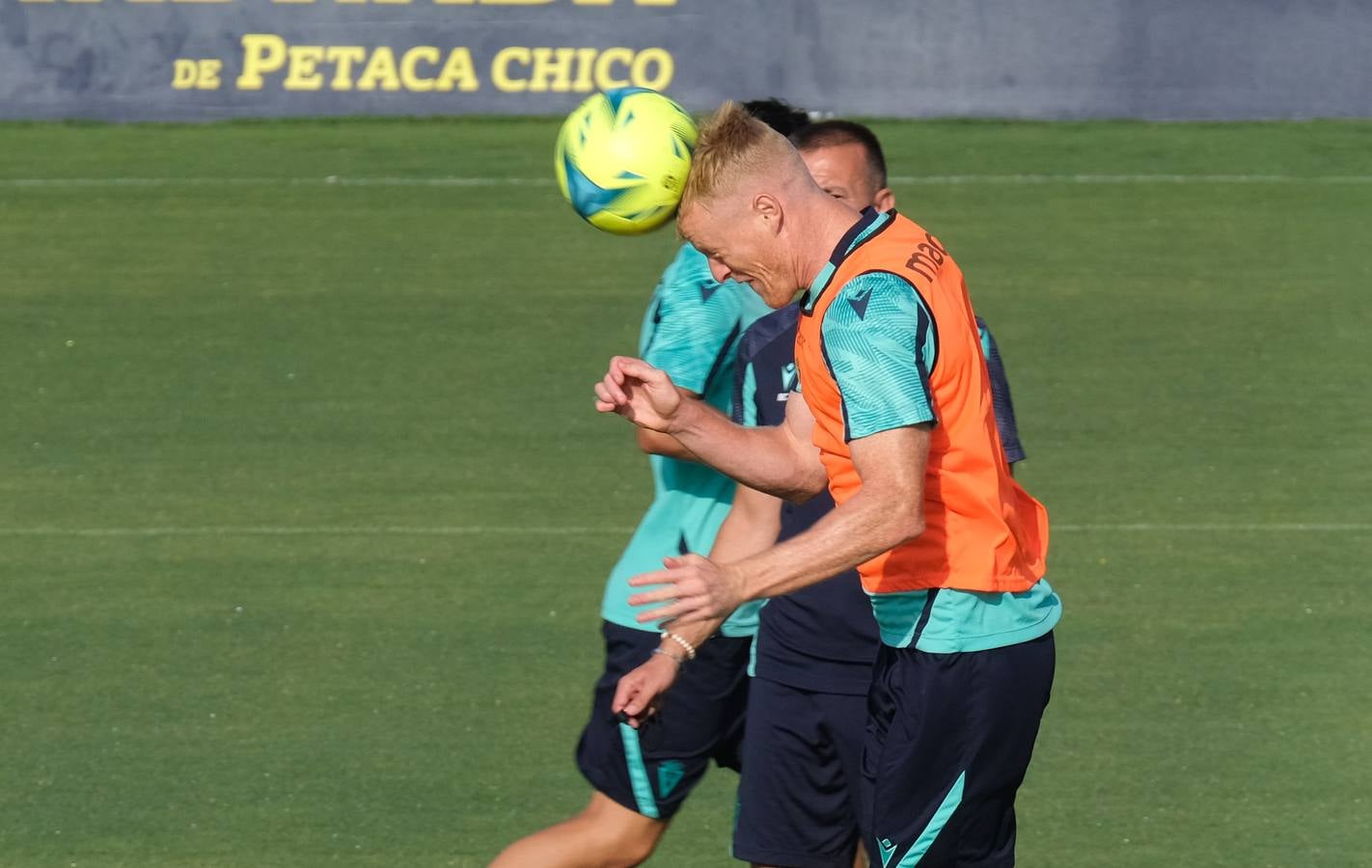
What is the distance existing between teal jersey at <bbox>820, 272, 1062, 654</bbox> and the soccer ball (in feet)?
2.87

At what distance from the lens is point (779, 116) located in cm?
514

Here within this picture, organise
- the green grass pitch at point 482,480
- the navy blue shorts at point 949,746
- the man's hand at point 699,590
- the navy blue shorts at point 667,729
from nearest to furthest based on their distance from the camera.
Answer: the man's hand at point 699,590 → the navy blue shorts at point 949,746 → the navy blue shorts at point 667,729 → the green grass pitch at point 482,480

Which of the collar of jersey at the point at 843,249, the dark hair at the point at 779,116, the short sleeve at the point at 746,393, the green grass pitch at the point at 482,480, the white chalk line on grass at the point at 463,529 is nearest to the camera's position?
the collar of jersey at the point at 843,249

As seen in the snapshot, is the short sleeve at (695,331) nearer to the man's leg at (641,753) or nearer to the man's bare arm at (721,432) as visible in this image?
the man's bare arm at (721,432)

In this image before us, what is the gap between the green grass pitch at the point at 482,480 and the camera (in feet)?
20.8

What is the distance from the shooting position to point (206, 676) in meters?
7.24

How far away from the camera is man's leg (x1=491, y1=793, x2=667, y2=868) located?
504cm

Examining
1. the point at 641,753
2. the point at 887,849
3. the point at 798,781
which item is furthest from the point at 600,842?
the point at 887,849

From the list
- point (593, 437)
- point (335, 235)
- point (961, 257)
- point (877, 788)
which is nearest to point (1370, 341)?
point (961, 257)

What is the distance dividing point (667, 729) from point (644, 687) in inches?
14.2

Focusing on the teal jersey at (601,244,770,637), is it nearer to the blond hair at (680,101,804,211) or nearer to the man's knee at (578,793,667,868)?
the man's knee at (578,793,667,868)

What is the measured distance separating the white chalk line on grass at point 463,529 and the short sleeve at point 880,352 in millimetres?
5083

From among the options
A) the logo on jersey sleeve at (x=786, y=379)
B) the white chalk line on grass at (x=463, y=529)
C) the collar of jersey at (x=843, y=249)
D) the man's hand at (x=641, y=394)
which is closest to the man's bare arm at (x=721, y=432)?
the man's hand at (x=641, y=394)

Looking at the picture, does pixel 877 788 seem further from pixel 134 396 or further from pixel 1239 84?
pixel 1239 84
